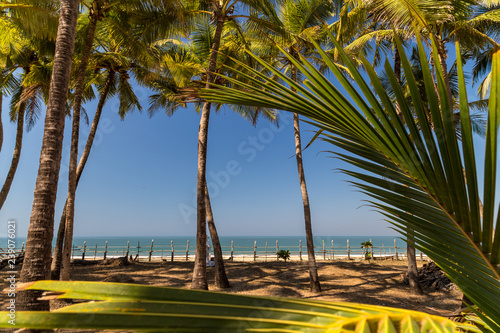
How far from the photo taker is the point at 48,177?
4.45 metres

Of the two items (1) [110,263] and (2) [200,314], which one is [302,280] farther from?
(2) [200,314]

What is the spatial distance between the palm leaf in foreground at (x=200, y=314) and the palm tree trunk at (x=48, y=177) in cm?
451

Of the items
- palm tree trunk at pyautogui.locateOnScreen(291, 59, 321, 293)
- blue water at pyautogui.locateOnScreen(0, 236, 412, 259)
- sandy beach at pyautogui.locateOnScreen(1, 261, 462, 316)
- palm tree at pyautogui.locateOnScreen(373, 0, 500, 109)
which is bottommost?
blue water at pyautogui.locateOnScreen(0, 236, 412, 259)

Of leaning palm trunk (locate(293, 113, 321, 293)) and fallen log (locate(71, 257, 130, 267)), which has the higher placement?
leaning palm trunk (locate(293, 113, 321, 293))

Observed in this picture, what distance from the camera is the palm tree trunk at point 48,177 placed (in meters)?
4.09

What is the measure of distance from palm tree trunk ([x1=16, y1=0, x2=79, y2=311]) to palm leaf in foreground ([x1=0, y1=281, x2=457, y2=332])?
4.51 meters

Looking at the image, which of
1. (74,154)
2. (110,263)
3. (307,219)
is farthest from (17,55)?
(307,219)

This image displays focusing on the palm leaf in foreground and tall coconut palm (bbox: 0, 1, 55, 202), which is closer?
the palm leaf in foreground

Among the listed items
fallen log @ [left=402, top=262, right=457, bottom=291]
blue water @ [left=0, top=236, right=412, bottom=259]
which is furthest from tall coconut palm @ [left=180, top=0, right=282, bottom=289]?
fallen log @ [left=402, top=262, right=457, bottom=291]

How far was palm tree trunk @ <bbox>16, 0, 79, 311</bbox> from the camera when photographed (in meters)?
4.09

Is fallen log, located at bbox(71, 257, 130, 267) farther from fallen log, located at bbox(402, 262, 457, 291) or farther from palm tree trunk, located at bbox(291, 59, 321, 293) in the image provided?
fallen log, located at bbox(402, 262, 457, 291)

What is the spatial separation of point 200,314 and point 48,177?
498 cm

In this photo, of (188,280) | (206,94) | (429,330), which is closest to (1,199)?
(188,280)

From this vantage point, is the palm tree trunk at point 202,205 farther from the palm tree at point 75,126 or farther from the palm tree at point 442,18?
the palm tree at point 442,18
